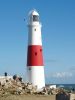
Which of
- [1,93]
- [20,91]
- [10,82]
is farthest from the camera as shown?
[10,82]

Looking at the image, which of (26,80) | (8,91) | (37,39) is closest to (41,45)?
(37,39)

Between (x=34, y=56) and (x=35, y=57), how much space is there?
0.15m

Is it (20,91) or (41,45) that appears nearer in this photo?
(20,91)

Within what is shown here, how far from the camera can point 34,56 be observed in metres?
42.5

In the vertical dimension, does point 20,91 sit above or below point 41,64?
below

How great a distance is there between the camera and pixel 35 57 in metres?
42.5

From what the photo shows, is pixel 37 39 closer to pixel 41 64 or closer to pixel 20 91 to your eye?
pixel 41 64

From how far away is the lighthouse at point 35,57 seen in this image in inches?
1672

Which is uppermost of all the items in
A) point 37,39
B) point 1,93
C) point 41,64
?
point 37,39

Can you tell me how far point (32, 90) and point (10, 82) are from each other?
2.83 metres

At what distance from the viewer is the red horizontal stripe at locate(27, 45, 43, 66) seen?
4237cm

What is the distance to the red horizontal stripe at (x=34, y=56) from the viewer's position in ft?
139

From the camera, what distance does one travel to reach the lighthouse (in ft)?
139

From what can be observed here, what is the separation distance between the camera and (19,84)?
42.4 metres
